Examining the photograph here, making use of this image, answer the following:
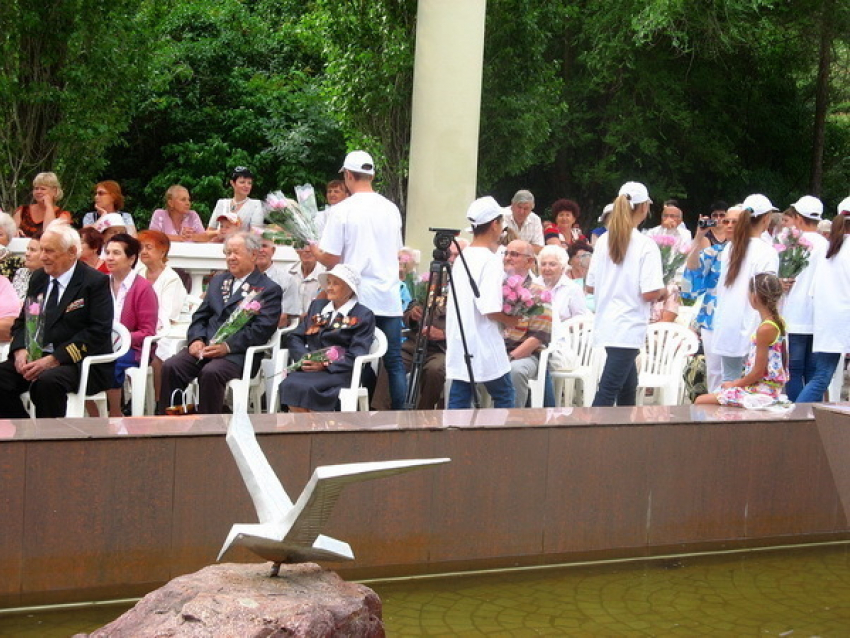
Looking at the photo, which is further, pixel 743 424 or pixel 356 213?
pixel 356 213

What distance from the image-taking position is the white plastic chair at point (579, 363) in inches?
376

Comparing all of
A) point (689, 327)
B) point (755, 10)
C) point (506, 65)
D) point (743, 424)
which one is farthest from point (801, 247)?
point (755, 10)

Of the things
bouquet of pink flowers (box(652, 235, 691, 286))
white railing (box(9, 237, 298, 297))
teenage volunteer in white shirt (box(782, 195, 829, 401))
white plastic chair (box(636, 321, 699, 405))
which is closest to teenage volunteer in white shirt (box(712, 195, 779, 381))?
white plastic chair (box(636, 321, 699, 405))

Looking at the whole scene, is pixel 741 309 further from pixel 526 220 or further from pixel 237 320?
pixel 526 220

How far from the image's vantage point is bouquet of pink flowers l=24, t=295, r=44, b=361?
7.89m

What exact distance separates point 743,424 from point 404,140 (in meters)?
10.1

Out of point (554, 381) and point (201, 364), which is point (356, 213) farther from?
point (554, 381)

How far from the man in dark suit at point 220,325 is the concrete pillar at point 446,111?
8.15ft

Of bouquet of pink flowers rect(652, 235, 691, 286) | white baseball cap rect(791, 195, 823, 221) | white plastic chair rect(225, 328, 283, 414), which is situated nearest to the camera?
white plastic chair rect(225, 328, 283, 414)

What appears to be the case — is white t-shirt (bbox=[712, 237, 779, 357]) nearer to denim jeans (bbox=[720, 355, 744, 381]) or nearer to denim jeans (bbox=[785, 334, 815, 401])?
denim jeans (bbox=[720, 355, 744, 381])

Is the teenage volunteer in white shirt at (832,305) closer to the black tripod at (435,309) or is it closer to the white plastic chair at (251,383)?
the black tripod at (435,309)

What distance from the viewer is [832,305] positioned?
31.1ft

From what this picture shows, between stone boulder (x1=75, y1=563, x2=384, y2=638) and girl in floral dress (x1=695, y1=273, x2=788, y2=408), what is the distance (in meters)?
4.38

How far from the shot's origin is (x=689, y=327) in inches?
424
